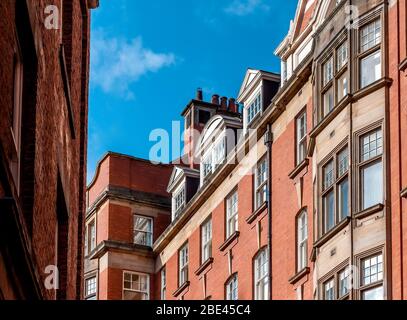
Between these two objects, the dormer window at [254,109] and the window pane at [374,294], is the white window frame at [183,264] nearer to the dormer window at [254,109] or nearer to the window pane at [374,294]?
the dormer window at [254,109]

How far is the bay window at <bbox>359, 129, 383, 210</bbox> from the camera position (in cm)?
A: 3309

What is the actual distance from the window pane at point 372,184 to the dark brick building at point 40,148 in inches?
411

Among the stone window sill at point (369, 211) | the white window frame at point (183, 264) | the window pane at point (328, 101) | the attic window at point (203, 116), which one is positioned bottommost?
the stone window sill at point (369, 211)

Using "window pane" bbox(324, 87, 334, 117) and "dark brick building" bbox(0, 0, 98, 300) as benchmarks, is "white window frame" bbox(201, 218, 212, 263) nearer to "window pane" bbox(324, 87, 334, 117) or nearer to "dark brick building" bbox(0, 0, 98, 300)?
"window pane" bbox(324, 87, 334, 117)

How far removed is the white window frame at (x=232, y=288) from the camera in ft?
157

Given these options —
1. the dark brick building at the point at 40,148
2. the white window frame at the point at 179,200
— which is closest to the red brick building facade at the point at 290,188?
the white window frame at the point at 179,200

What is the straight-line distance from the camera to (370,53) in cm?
3478

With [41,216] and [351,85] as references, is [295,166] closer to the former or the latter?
[351,85]

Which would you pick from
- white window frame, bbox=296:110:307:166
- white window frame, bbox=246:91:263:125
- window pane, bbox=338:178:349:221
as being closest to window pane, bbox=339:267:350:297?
window pane, bbox=338:178:349:221

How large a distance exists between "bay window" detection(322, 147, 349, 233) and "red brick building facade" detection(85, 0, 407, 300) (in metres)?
0.04

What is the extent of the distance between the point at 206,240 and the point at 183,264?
10.7 feet

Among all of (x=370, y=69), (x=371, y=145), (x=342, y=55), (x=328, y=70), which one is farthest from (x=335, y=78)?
(x=371, y=145)

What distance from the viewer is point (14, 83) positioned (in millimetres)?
14727
